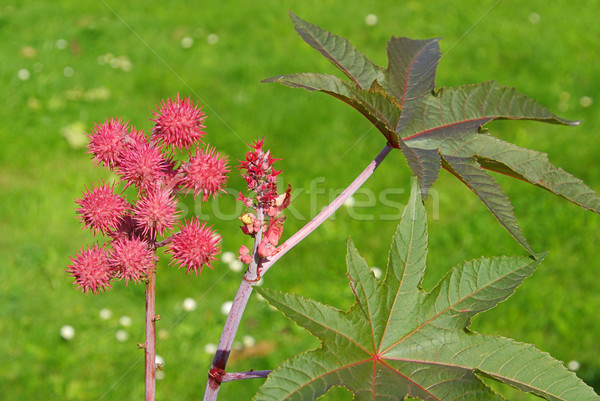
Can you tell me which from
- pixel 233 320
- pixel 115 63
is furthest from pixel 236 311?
pixel 115 63

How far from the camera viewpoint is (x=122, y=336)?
3.97 metres

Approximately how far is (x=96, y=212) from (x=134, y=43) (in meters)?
6.10

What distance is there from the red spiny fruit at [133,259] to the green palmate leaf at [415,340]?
0.30 m

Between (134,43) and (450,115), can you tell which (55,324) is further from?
(134,43)

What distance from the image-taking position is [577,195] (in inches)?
57.9

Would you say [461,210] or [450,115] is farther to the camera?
[461,210]

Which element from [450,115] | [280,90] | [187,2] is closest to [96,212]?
[450,115]

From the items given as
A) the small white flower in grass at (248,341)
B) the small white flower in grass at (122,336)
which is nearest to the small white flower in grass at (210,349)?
the small white flower in grass at (248,341)

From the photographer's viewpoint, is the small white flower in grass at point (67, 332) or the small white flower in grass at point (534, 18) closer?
the small white flower in grass at point (67, 332)

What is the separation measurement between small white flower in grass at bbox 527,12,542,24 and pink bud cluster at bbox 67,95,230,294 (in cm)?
662

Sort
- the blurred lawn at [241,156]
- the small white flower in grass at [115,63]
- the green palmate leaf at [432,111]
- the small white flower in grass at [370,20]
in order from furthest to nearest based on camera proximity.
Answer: the small white flower in grass at [370,20] → the small white flower in grass at [115,63] → the blurred lawn at [241,156] → the green palmate leaf at [432,111]

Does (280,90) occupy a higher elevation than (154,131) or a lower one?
higher

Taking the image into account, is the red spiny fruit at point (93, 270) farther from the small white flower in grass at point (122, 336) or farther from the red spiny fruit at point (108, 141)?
the small white flower in grass at point (122, 336)

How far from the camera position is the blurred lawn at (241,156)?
3.96 meters
